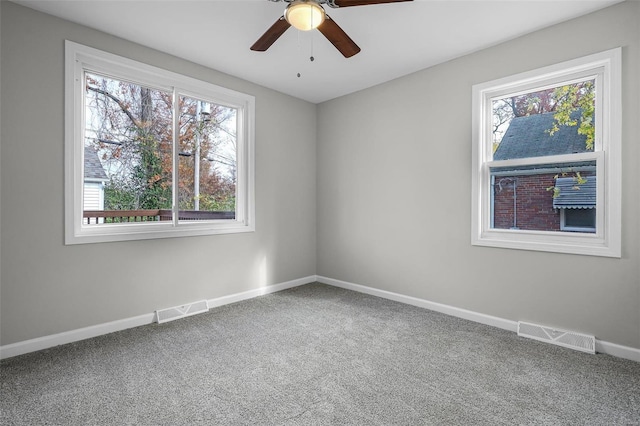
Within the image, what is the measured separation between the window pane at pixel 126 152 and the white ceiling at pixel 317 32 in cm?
51

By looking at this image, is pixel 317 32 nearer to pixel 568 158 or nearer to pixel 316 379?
pixel 568 158

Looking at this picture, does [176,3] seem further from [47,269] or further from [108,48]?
[47,269]

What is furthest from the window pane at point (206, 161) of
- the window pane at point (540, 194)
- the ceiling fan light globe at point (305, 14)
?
the window pane at point (540, 194)

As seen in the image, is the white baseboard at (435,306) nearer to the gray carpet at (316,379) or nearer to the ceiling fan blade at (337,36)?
the gray carpet at (316,379)

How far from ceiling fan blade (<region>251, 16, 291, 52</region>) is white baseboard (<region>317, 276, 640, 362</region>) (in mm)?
2909

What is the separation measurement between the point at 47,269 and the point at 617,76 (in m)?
4.59

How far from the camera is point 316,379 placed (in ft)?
6.77

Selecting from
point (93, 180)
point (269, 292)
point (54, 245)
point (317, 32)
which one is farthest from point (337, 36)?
point (269, 292)

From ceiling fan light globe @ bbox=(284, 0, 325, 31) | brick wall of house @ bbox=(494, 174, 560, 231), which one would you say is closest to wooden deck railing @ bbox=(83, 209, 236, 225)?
ceiling fan light globe @ bbox=(284, 0, 325, 31)

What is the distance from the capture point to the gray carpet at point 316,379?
171 cm

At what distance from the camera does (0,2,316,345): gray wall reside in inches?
91.5

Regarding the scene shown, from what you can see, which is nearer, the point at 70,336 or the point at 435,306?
the point at 70,336

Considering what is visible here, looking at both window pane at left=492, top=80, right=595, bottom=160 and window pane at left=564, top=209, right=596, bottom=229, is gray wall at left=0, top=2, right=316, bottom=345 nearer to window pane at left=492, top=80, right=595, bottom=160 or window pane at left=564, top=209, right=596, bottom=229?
window pane at left=492, top=80, right=595, bottom=160

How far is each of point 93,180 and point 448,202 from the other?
339 centimetres
